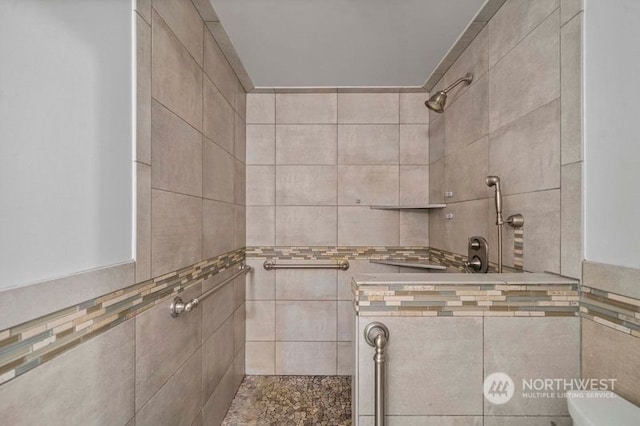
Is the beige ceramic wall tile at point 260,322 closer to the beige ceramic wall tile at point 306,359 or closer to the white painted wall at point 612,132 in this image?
the beige ceramic wall tile at point 306,359

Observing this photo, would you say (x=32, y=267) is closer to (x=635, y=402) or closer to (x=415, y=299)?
(x=415, y=299)

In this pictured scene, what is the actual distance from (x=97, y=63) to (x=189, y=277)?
30.0 inches

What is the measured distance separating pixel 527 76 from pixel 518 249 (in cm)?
63

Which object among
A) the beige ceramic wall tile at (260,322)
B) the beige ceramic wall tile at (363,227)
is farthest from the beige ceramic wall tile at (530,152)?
the beige ceramic wall tile at (260,322)

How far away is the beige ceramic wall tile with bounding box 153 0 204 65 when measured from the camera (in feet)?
3.14

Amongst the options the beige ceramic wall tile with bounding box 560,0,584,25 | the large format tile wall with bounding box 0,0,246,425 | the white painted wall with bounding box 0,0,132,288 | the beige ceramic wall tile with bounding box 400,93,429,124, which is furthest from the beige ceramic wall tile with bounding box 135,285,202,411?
A: the beige ceramic wall tile with bounding box 400,93,429,124

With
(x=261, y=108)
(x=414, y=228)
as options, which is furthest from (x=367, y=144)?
(x=261, y=108)

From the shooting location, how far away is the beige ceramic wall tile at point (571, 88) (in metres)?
0.81

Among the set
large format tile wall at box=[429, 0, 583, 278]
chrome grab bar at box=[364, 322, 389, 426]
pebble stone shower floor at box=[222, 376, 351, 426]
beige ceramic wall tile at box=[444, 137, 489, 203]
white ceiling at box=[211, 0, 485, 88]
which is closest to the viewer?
chrome grab bar at box=[364, 322, 389, 426]

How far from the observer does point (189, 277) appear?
1119 millimetres

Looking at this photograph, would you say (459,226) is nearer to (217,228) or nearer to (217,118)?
(217,228)

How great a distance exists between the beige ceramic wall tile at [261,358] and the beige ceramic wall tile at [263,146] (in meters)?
1.29

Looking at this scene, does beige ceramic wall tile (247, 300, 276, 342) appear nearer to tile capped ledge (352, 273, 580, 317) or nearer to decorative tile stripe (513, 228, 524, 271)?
tile capped ledge (352, 273, 580, 317)

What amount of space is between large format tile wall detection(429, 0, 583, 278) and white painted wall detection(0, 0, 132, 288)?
4.23 feet
